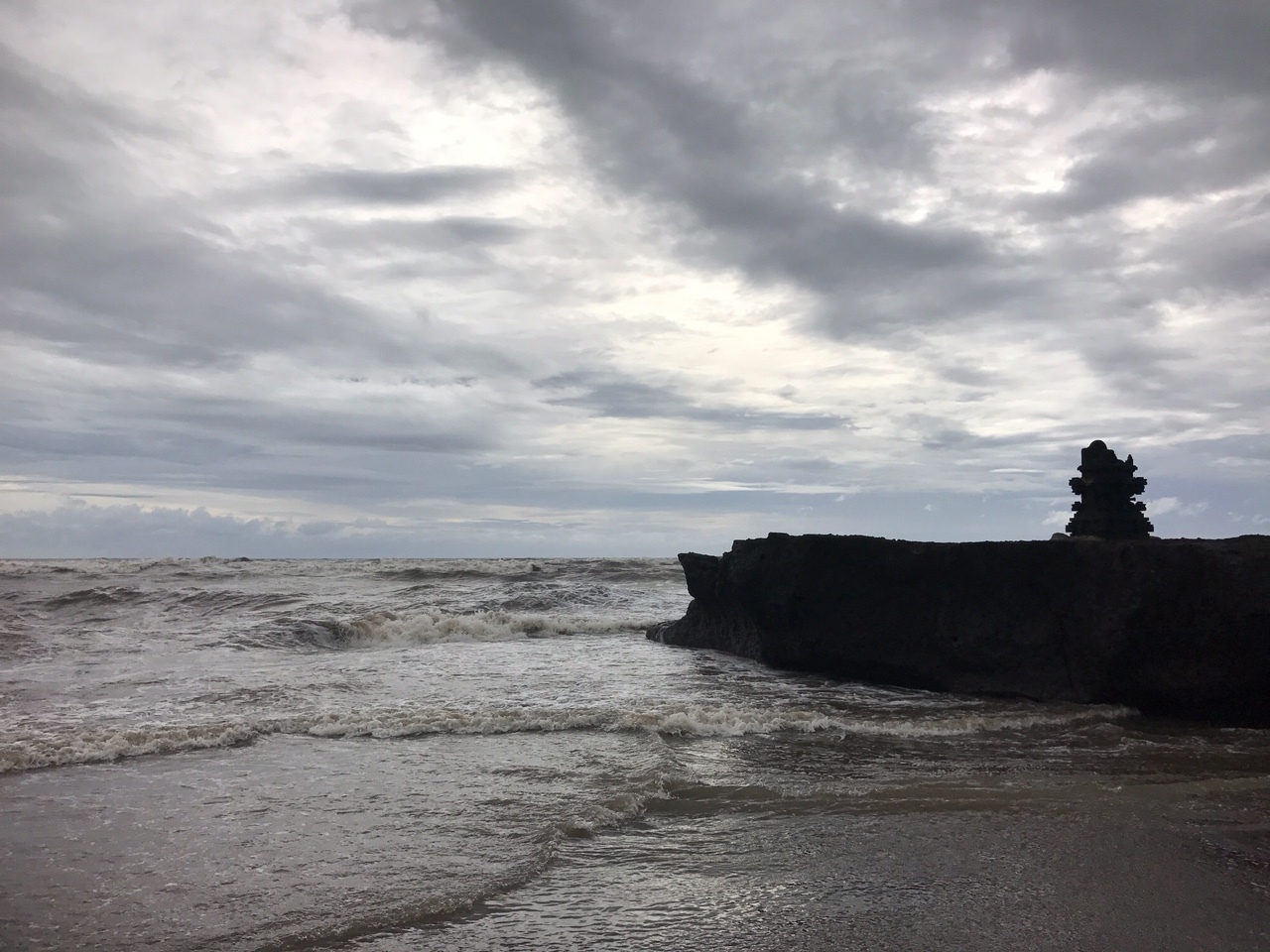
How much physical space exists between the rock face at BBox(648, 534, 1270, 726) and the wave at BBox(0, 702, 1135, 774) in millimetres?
786

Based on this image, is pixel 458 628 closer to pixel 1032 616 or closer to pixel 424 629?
pixel 424 629

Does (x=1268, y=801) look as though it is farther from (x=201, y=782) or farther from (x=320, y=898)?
(x=201, y=782)

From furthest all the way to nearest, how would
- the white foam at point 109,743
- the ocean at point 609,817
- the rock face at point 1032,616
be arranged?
the rock face at point 1032,616, the white foam at point 109,743, the ocean at point 609,817

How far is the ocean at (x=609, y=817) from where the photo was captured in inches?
168

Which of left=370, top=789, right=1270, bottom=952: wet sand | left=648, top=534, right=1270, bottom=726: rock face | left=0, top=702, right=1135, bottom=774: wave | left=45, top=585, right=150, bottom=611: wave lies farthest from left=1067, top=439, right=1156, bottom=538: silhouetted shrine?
left=45, top=585, right=150, bottom=611: wave

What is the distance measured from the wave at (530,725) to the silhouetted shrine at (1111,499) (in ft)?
9.05

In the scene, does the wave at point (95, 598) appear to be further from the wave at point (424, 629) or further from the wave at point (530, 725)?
the wave at point (530, 725)

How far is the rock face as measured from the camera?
350 inches

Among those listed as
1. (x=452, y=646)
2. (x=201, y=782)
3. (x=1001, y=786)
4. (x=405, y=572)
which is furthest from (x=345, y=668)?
(x=405, y=572)

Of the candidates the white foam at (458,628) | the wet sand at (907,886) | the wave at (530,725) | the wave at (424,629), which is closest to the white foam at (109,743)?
the wave at (530,725)

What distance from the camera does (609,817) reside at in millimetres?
5926

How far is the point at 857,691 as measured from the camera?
37.5 feet

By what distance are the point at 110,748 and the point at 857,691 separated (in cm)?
895

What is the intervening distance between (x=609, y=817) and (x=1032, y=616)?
6.89 m
